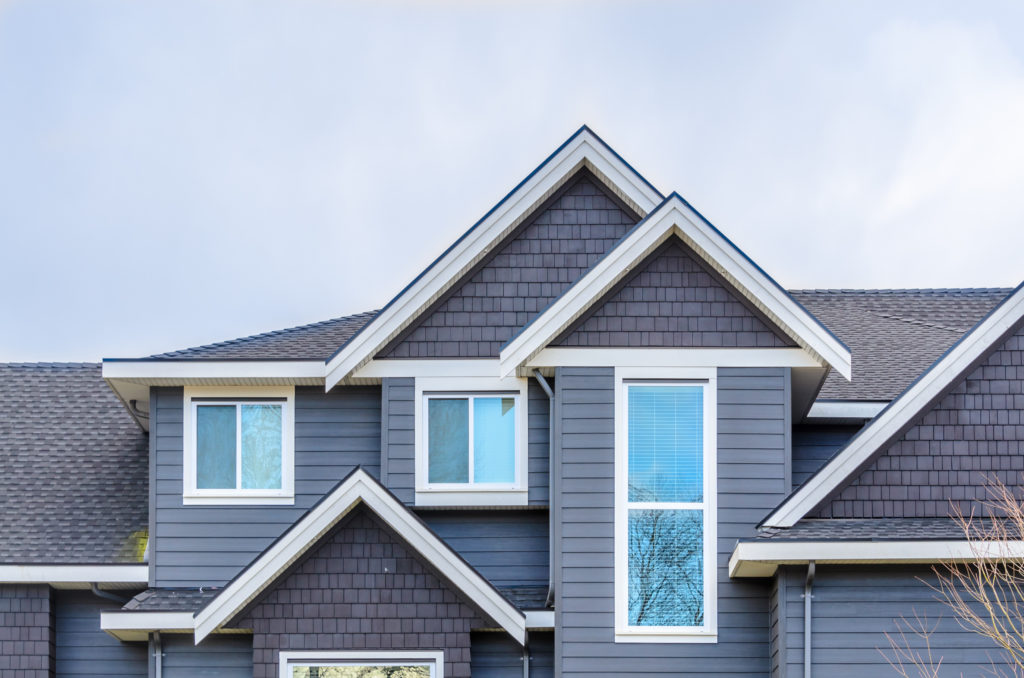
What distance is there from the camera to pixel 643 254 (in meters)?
16.8

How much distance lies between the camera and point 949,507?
15.8m

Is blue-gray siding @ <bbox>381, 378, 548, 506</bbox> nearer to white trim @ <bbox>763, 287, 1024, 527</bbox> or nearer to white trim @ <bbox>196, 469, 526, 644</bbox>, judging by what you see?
white trim @ <bbox>196, 469, 526, 644</bbox>

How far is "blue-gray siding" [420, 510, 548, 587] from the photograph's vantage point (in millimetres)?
17953

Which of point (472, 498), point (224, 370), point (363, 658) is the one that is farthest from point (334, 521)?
point (224, 370)

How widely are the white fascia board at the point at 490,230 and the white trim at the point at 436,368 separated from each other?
0.23m

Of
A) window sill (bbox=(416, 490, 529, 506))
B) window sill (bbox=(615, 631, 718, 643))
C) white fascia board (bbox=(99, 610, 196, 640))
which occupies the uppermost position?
window sill (bbox=(416, 490, 529, 506))

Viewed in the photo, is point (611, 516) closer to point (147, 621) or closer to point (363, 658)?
point (363, 658)

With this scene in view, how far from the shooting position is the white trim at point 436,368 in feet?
59.6

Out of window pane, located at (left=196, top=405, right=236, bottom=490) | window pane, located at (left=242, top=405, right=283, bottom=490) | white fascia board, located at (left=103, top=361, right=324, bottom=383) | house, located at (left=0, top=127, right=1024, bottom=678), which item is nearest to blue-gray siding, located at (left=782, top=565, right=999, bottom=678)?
house, located at (left=0, top=127, right=1024, bottom=678)

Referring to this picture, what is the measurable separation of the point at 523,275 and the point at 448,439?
2.17 meters

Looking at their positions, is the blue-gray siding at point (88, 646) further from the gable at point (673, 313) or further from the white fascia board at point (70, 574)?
the gable at point (673, 313)

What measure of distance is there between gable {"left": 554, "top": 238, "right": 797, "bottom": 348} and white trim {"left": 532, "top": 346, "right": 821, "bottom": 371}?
7 centimetres

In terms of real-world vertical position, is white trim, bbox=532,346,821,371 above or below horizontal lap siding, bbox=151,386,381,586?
above

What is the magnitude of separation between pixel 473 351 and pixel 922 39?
12.9 m
